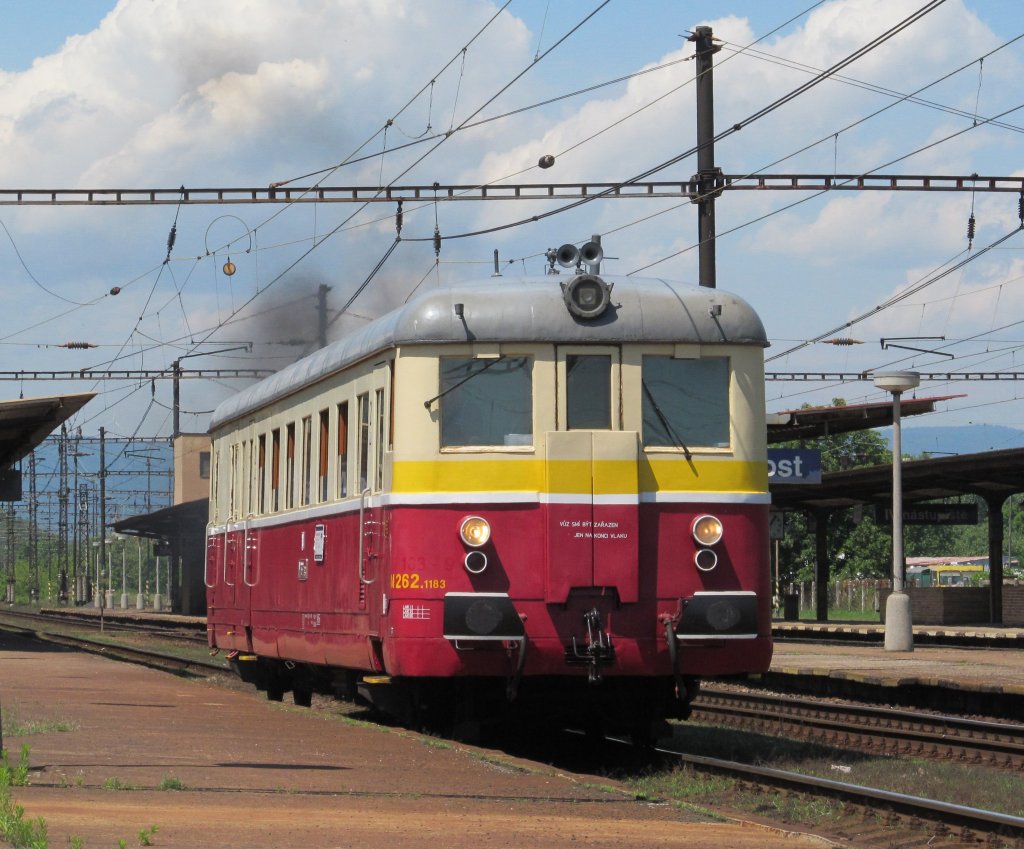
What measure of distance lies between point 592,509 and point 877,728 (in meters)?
4.54

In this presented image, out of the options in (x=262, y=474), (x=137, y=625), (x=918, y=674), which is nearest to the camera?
(x=262, y=474)

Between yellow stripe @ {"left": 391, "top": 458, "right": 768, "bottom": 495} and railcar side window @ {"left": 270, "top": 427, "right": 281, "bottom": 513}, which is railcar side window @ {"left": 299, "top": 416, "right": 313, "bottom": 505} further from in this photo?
yellow stripe @ {"left": 391, "top": 458, "right": 768, "bottom": 495}

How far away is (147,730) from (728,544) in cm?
446

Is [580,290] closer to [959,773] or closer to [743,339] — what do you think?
[743,339]

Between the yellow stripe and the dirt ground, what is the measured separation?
175 cm

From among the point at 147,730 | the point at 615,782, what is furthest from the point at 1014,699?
the point at 147,730

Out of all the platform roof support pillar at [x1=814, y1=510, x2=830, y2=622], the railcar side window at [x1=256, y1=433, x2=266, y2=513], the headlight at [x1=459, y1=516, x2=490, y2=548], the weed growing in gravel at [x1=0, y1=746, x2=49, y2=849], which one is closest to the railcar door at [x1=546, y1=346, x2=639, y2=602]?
the headlight at [x1=459, y1=516, x2=490, y2=548]

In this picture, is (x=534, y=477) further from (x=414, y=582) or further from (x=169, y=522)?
(x=169, y=522)

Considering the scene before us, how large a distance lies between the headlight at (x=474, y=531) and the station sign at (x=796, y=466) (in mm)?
18041

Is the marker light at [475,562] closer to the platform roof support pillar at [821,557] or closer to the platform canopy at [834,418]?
the platform canopy at [834,418]

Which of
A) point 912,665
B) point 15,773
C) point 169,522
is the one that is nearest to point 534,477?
point 15,773

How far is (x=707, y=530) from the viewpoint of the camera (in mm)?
11414

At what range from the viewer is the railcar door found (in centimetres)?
1112

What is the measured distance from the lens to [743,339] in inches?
465
